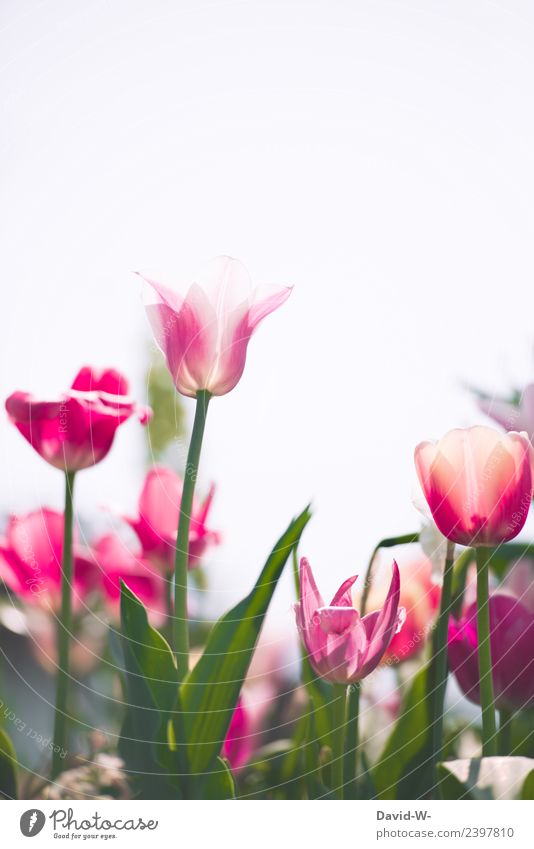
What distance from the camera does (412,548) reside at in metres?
0.43

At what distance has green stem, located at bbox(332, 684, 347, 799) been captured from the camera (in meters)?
0.36

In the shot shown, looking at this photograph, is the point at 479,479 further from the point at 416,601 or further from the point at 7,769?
the point at 7,769

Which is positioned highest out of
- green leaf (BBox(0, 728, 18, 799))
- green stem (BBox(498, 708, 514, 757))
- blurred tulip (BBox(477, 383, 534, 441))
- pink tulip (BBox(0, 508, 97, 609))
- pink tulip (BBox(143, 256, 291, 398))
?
pink tulip (BBox(143, 256, 291, 398))

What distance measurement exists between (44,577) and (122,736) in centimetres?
9

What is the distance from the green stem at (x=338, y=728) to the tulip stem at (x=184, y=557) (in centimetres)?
7

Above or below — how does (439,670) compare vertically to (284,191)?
below

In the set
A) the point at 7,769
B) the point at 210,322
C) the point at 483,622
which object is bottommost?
the point at 7,769

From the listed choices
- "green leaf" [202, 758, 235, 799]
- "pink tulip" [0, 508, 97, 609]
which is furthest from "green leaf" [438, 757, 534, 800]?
"pink tulip" [0, 508, 97, 609]

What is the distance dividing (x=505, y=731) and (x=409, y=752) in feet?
0.18

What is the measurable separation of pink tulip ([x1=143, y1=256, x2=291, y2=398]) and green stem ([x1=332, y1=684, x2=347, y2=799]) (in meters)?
0.15

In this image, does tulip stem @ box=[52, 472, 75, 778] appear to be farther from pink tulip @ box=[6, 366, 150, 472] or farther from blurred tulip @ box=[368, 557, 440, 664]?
blurred tulip @ box=[368, 557, 440, 664]

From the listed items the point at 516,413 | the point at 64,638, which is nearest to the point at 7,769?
the point at 64,638

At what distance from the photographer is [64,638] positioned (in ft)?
1.29
